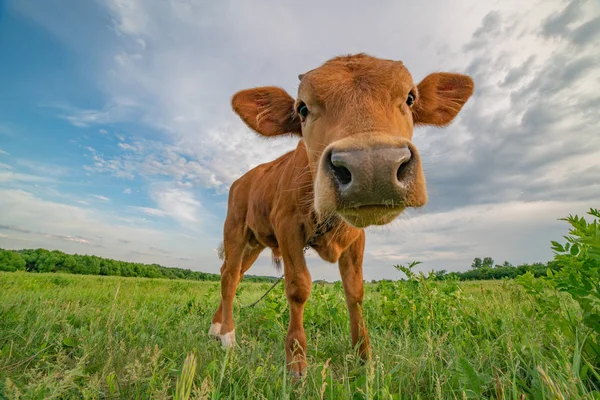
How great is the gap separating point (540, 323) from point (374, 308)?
236 cm

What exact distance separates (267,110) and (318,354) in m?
2.63

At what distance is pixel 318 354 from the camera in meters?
3.31

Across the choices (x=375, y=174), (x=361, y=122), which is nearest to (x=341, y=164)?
(x=375, y=174)

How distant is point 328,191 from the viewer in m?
2.34

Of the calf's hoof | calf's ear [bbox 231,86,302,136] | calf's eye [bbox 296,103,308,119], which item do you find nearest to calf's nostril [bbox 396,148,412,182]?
calf's eye [bbox 296,103,308,119]

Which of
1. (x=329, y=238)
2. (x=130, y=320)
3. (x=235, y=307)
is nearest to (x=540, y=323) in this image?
(x=329, y=238)

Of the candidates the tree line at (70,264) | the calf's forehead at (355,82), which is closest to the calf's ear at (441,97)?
the calf's forehead at (355,82)

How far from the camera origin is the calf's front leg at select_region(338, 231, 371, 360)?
3.55m

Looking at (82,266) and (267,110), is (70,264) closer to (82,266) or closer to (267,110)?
(82,266)

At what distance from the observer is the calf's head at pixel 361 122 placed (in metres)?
2.16

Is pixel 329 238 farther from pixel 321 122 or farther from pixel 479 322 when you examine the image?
pixel 479 322

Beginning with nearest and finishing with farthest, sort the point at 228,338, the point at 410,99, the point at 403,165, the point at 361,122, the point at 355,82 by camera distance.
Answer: the point at 403,165 → the point at 361,122 → the point at 355,82 → the point at 410,99 → the point at 228,338

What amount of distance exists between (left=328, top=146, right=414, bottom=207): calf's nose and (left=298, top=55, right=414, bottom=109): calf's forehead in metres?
0.78

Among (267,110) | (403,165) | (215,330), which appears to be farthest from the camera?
(215,330)
